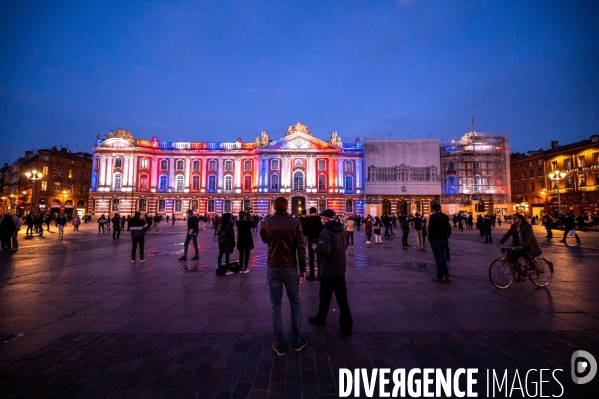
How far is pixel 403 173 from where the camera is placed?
1950 inches

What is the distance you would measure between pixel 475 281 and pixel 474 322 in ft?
10.7

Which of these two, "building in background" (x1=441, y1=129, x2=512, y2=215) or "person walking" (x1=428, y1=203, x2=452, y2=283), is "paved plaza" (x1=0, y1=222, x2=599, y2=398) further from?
"building in background" (x1=441, y1=129, x2=512, y2=215)

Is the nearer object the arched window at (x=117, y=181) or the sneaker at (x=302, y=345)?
Result: the sneaker at (x=302, y=345)

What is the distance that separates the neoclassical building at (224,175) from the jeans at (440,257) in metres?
42.8

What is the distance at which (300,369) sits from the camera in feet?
10.4

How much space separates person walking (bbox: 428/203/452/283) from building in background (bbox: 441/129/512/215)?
44.4 metres

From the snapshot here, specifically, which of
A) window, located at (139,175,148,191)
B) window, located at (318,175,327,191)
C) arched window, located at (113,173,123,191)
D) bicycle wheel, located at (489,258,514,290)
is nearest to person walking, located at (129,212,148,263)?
bicycle wheel, located at (489,258,514,290)

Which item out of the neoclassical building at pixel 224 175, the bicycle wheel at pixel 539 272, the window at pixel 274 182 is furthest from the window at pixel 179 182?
the bicycle wheel at pixel 539 272

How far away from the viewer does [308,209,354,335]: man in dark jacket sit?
4.21 metres

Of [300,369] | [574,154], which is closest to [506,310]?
[300,369]

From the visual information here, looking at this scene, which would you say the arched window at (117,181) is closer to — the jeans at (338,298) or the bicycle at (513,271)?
the jeans at (338,298)

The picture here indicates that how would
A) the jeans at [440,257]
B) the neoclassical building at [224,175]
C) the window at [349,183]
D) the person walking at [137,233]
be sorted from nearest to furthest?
1. the jeans at [440,257]
2. the person walking at [137,233]
3. the neoclassical building at [224,175]
4. the window at [349,183]

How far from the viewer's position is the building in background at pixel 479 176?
47094 millimetres

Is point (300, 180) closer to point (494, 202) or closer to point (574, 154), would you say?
point (494, 202)
